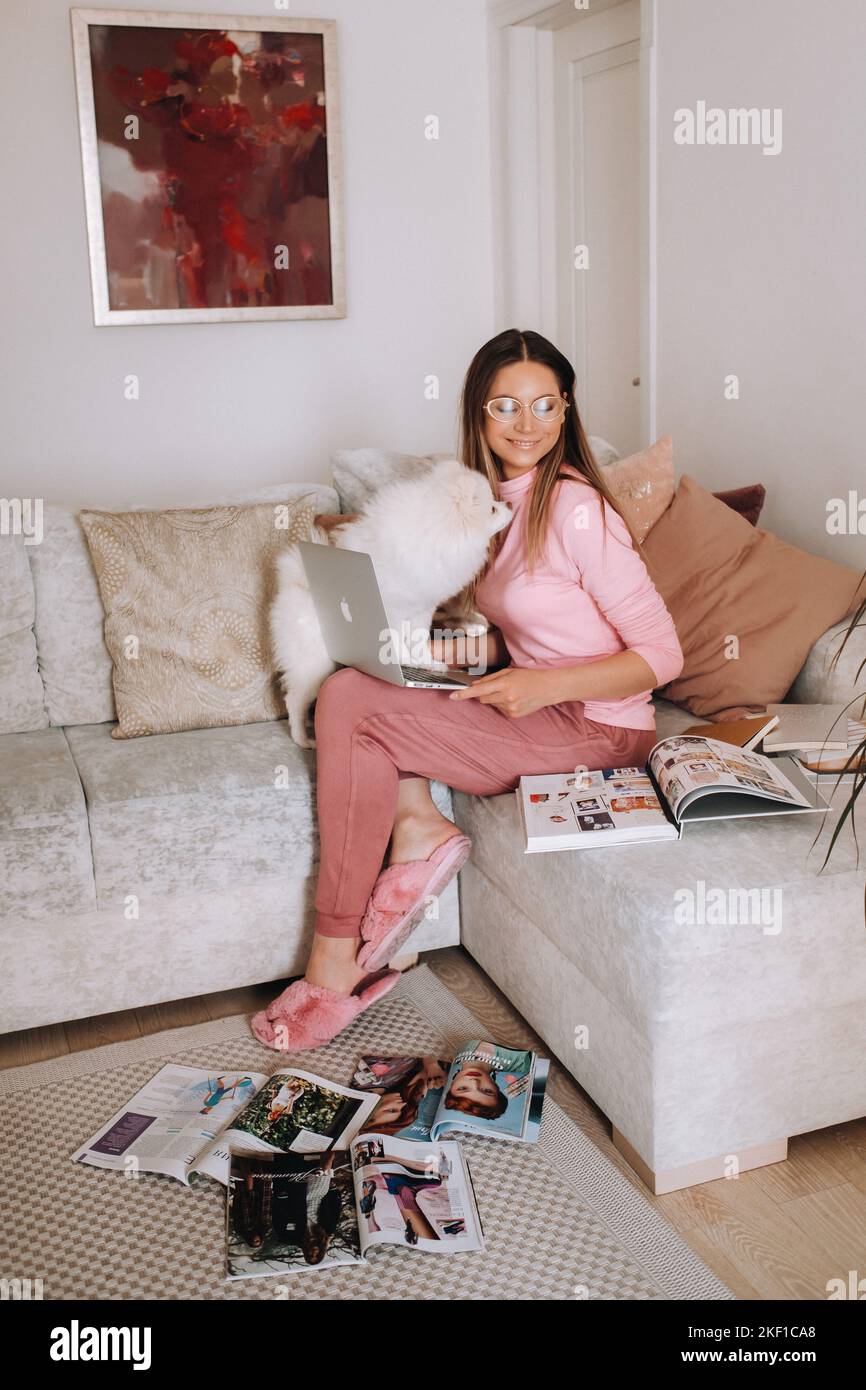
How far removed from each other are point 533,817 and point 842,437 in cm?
130

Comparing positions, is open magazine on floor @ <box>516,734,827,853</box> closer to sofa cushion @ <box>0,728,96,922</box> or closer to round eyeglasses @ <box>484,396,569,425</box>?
round eyeglasses @ <box>484,396,569,425</box>

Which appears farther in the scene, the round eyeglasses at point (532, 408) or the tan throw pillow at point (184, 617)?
the tan throw pillow at point (184, 617)

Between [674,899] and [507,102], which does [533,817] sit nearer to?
[674,899]

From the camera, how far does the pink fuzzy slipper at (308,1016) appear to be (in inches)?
77.8

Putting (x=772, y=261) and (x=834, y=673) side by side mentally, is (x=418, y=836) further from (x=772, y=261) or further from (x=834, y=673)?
(x=772, y=261)

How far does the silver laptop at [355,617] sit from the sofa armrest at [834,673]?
64 centimetres

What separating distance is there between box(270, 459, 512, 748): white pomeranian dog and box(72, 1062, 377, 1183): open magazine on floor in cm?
63

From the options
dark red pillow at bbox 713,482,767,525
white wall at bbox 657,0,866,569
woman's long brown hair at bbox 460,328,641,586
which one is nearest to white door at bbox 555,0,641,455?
white wall at bbox 657,0,866,569

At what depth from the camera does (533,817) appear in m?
1.79

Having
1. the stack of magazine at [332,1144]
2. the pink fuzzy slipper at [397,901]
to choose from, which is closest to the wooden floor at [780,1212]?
the stack of magazine at [332,1144]

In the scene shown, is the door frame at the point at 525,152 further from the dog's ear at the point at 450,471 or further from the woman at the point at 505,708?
the dog's ear at the point at 450,471

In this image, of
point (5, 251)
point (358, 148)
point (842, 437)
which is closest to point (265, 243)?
point (358, 148)

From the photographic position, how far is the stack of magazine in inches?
60.3

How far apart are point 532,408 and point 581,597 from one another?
0.34 m
